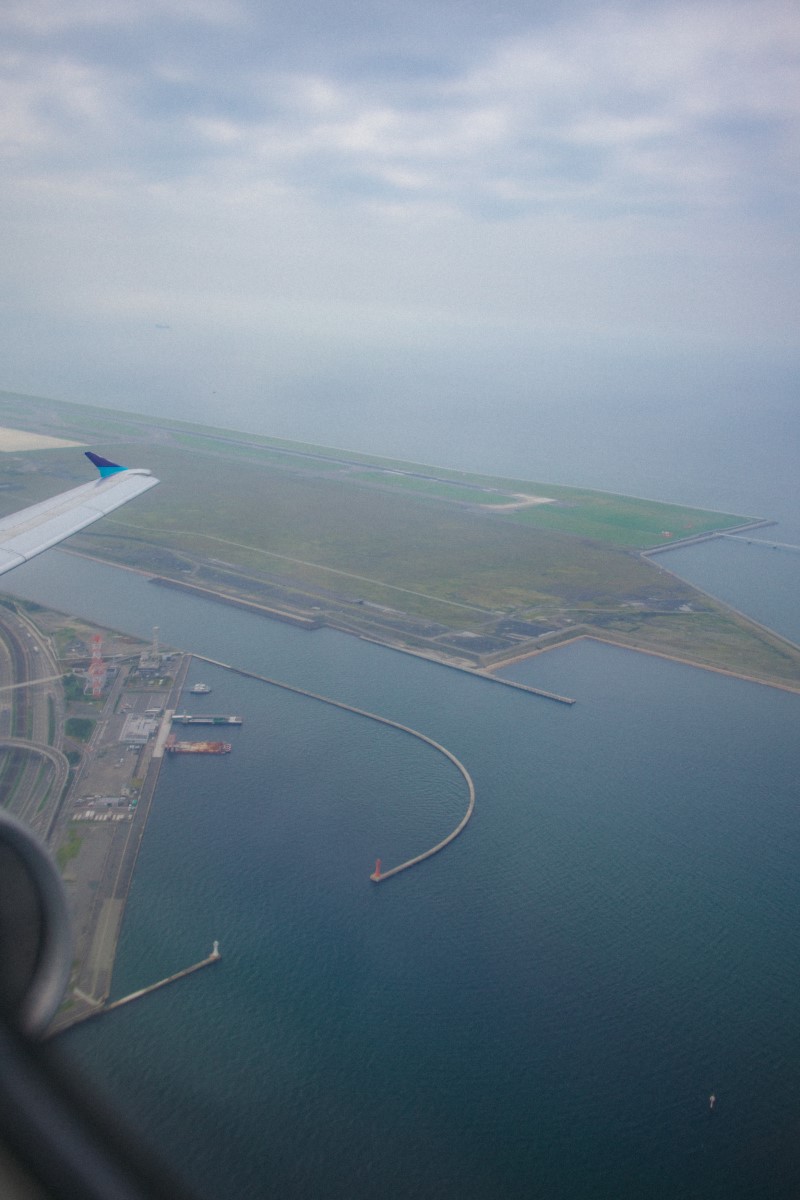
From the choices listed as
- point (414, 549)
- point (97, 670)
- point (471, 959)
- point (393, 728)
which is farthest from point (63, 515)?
point (414, 549)

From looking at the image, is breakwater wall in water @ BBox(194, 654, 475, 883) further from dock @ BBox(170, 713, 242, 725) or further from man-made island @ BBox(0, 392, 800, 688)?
man-made island @ BBox(0, 392, 800, 688)

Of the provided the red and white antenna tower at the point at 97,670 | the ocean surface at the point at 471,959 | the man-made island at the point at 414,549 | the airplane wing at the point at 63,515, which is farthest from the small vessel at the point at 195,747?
the man-made island at the point at 414,549

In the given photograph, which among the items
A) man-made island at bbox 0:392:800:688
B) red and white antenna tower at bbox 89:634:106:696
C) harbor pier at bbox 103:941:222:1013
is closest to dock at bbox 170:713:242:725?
red and white antenna tower at bbox 89:634:106:696

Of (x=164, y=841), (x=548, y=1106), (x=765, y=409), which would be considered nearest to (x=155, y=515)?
(x=164, y=841)

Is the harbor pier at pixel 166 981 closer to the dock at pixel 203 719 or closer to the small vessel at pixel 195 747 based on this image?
the small vessel at pixel 195 747

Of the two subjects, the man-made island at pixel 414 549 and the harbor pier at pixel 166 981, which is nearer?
the harbor pier at pixel 166 981

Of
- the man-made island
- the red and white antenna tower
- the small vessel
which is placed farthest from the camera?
the man-made island
